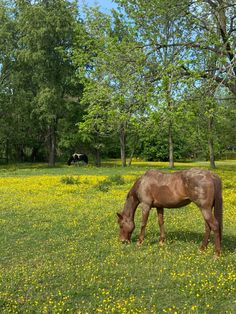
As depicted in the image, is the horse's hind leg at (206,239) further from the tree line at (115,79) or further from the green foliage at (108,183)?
the green foliage at (108,183)

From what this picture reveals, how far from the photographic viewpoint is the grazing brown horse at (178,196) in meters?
8.64

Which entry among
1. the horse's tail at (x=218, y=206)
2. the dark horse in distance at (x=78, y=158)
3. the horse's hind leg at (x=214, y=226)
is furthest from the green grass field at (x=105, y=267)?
the dark horse in distance at (x=78, y=158)

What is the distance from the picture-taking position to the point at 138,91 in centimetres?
1623

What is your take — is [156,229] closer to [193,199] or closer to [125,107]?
[193,199]

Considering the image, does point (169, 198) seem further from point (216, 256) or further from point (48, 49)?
point (48, 49)

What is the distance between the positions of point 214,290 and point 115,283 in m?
1.88

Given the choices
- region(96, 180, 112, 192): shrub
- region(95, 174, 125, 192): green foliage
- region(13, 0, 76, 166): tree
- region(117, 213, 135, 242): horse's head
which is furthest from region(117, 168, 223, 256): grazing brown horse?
region(13, 0, 76, 166): tree

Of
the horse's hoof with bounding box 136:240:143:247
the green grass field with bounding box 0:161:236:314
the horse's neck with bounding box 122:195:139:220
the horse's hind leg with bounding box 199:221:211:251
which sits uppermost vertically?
the horse's neck with bounding box 122:195:139:220

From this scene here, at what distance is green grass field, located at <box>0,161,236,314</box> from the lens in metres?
6.24

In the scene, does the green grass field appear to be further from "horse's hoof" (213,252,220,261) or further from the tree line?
the tree line

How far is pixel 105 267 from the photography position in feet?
26.0

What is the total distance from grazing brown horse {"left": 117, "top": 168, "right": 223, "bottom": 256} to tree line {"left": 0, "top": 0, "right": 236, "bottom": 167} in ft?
16.6

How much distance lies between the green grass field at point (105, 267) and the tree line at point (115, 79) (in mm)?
5212

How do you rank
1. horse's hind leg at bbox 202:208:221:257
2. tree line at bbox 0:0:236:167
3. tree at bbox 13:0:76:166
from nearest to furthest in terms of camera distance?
horse's hind leg at bbox 202:208:221:257, tree line at bbox 0:0:236:167, tree at bbox 13:0:76:166
